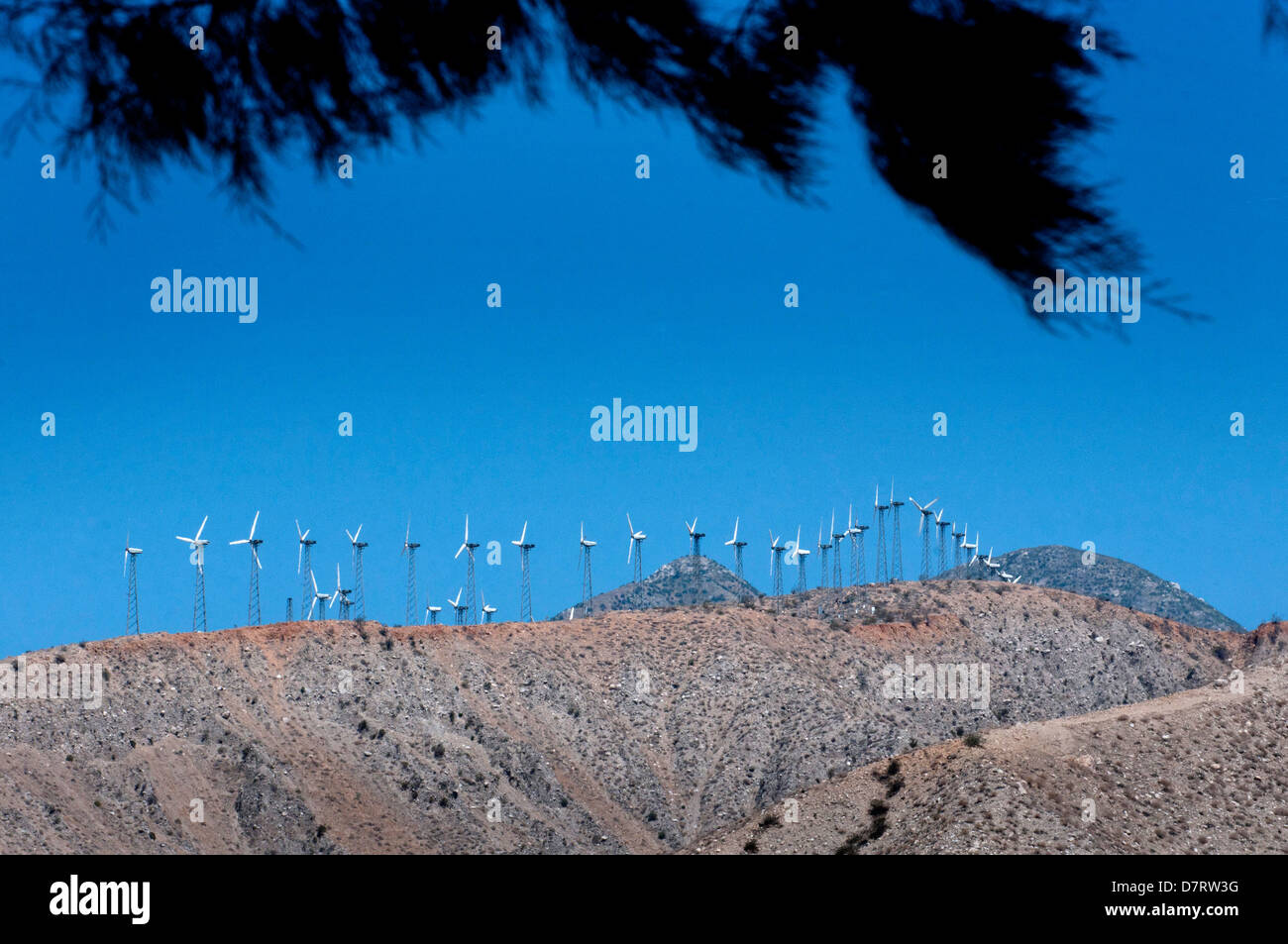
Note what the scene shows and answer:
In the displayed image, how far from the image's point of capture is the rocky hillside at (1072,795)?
42.3 meters

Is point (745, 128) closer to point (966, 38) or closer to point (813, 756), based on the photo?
point (966, 38)

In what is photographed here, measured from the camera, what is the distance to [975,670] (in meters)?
109
